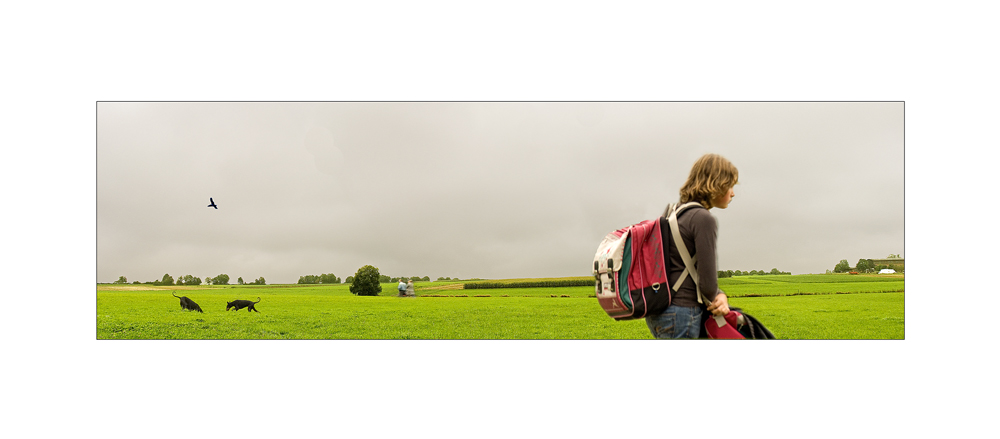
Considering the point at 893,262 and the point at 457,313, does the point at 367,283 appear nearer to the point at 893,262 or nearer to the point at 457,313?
the point at 457,313

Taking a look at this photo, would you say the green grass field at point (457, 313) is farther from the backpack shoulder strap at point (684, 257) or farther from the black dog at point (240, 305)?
the backpack shoulder strap at point (684, 257)

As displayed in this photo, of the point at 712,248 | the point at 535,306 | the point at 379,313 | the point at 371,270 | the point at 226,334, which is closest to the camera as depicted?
the point at 712,248

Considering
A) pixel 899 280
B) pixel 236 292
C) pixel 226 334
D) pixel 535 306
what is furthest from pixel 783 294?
pixel 236 292

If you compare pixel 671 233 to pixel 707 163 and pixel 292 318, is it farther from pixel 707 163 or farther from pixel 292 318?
pixel 292 318

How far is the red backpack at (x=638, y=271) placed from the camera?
3.25 m

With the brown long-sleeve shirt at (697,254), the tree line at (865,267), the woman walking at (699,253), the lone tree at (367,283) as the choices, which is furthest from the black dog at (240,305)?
the tree line at (865,267)

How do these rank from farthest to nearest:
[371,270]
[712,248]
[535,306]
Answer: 1. [371,270]
2. [535,306]
3. [712,248]

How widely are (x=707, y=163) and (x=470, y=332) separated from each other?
849 centimetres

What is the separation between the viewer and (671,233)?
3254 millimetres

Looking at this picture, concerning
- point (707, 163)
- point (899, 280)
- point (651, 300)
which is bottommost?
point (899, 280)

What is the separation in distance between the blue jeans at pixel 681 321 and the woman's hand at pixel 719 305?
11cm

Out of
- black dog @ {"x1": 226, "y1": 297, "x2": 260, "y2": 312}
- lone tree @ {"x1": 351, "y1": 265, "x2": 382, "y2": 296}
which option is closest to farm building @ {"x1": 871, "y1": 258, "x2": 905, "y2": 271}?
lone tree @ {"x1": 351, "y1": 265, "x2": 382, "y2": 296}

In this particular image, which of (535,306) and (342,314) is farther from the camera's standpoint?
(535,306)

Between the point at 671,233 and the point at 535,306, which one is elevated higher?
the point at 671,233
